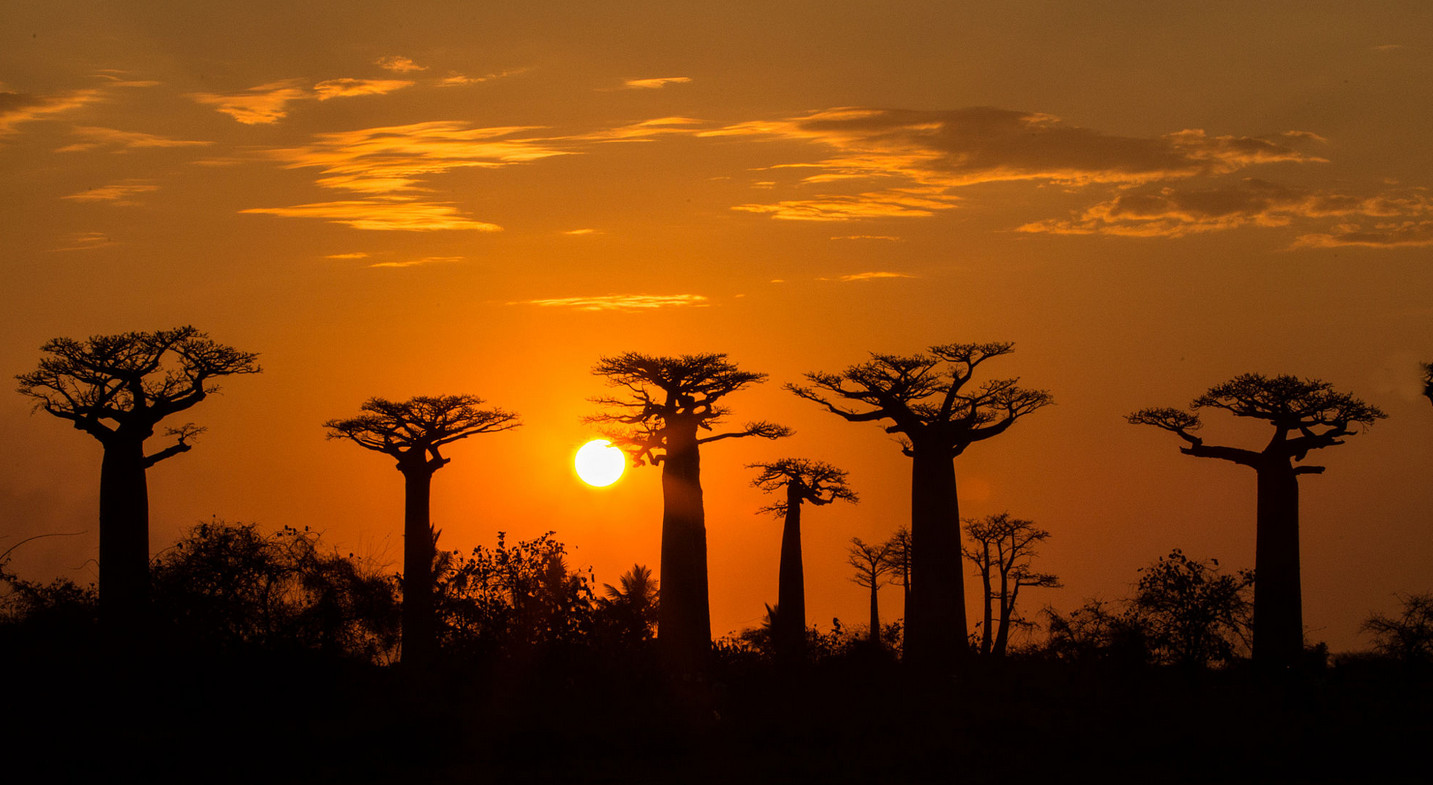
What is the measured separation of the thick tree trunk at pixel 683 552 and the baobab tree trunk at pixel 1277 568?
873 centimetres

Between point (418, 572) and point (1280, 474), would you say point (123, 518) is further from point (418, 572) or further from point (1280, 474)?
point (1280, 474)

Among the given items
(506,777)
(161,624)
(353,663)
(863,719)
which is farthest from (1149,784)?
(161,624)

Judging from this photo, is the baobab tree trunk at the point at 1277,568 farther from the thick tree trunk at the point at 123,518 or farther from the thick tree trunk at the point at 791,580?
the thick tree trunk at the point at 123,518

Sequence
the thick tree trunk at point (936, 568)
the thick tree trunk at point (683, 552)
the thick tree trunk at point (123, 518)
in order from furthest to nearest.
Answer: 1. the thick tree trunk at point (683, 552)
2. the thick tree trunk at point (936, 568)
3. the thick tree trunk at point (123, 518)

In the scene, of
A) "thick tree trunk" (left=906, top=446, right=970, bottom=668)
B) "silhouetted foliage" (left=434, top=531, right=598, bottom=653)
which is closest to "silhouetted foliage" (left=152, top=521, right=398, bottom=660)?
"silhouetted foliage" (left=434, top=531, right=598, bottom=653)

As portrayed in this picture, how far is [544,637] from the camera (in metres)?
16.4

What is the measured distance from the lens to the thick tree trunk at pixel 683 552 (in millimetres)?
22297

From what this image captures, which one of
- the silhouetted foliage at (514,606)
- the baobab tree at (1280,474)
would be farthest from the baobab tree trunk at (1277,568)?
the silhouetted foliage at (514,606)

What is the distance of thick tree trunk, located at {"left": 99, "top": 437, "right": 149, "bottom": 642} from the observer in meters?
19.4

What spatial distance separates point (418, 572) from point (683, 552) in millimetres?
4560

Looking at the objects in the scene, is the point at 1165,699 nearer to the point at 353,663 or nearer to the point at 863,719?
the point at 863,719

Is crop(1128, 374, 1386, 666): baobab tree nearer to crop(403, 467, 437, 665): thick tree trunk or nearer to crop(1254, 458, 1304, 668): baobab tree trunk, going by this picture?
crop(1254, 458, 1304, 668): baobab tree trunk

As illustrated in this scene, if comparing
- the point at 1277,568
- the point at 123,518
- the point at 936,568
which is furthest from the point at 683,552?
the point at 1277,568

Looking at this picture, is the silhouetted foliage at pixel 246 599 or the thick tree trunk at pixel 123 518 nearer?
the silhouetted foliage at pixel 246 599
